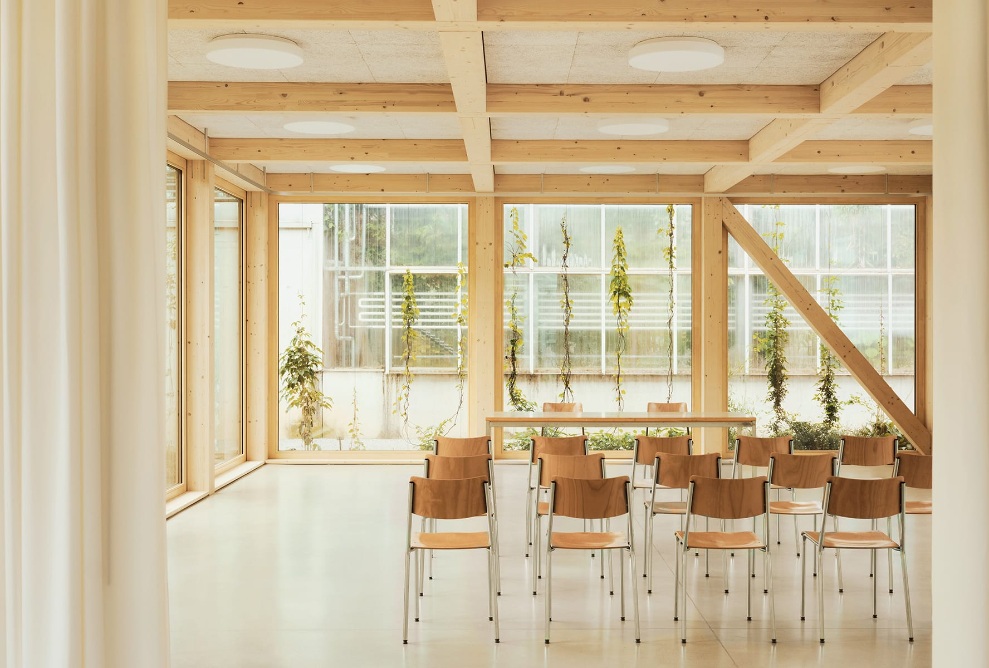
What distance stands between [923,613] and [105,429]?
4.67 m

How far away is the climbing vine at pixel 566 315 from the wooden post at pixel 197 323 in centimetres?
438

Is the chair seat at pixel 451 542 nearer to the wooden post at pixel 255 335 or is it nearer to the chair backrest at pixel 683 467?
the chair backrest at pixel 683 467

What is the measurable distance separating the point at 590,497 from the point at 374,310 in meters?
6.83

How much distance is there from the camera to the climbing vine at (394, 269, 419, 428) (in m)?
11.0

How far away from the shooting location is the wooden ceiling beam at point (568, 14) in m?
4.57

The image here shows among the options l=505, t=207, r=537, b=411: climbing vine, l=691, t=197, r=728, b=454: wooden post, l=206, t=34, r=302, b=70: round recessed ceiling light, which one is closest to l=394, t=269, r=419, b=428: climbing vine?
l=505, t=207, r=537, b=411: climbing vine

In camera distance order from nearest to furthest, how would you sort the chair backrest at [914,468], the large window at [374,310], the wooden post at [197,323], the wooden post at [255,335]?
the chair backrest at [914,468], the wooden post at [197,323], the wooden post at [255,335], the large window at [374,310]

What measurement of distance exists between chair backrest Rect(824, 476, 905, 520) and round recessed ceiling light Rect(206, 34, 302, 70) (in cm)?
400

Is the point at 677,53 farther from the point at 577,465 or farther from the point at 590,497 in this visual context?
the point at 590,497

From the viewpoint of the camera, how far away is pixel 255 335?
1066 cm

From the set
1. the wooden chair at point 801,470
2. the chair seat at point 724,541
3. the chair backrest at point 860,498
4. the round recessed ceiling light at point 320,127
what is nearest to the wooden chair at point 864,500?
the chair backrest at point 860,498

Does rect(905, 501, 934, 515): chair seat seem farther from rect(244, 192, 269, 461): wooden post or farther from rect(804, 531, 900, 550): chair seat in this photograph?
rect(244, 192, 269, 461): wooden post

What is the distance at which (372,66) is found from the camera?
6371 mm

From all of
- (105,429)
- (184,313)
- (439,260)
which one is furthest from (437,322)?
(105,429)
